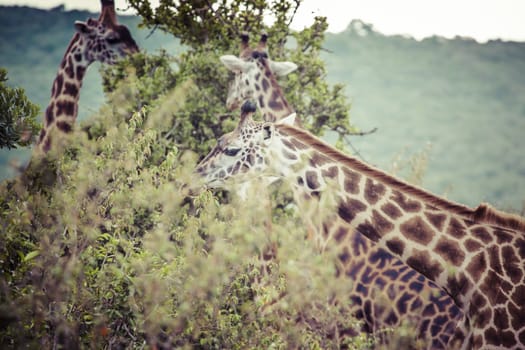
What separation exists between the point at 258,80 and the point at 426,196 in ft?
15.6

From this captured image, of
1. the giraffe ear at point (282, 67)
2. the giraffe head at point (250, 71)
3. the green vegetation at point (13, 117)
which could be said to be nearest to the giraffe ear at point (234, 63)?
the giraffe head at point (250, 71)

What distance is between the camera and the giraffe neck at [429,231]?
4223 mm

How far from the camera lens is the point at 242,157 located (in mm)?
6070

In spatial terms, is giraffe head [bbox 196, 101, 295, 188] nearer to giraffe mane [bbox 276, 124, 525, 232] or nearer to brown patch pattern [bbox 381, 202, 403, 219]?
giraffe mane [bbox 276, 124, 525, 232]

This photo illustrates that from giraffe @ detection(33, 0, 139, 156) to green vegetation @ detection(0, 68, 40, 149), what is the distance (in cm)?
75

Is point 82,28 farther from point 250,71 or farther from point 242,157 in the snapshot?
point 242,157

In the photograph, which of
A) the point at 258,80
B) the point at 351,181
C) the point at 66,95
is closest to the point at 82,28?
the point at 66,95

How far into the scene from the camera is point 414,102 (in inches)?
3031

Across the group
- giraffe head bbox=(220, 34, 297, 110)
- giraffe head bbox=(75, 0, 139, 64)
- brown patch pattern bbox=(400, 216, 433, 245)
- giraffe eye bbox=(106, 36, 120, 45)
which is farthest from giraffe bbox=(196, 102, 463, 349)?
giraffe eye bbox=(106, 36, 120, 45)

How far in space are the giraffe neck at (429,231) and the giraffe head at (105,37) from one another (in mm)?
5323

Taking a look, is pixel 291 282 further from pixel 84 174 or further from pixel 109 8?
pixel 109 8

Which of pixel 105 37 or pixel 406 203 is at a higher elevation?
pixel 105 37

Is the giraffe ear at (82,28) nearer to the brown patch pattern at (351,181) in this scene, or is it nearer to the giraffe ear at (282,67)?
the giraffe ear at (282,67)

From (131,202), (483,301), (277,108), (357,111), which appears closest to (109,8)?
(277,108)
